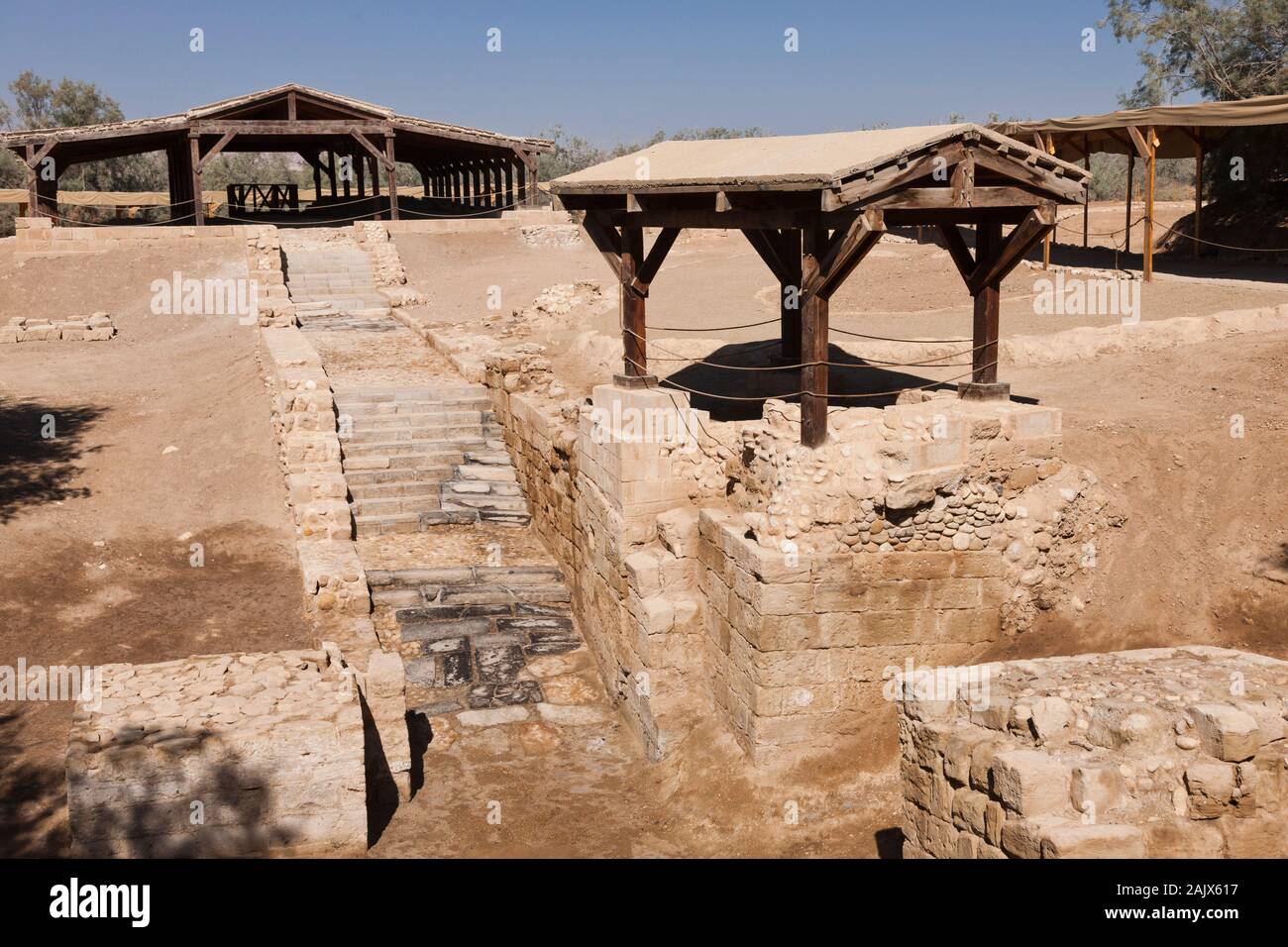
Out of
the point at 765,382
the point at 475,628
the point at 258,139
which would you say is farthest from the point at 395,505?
Answer: the point at 258,139

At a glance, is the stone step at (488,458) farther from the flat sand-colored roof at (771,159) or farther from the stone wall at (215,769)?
the stone wall at (215,769)

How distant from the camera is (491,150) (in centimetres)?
2766

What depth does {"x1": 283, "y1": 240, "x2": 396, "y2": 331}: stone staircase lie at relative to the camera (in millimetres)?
18516

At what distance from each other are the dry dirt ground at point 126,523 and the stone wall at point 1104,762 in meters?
4.88

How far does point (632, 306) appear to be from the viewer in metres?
9.51

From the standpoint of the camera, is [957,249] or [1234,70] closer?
[957,249]

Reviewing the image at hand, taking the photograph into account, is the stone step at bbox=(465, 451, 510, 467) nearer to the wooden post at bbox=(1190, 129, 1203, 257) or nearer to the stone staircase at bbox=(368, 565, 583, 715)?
the stone staircase at bbox=(368, 565, 583, 715)

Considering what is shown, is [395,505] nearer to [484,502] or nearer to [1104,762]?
[484,502]

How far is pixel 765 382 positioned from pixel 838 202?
3.93m

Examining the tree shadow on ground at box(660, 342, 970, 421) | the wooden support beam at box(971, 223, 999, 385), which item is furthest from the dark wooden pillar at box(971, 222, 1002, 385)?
the tree shadow on ground at box(660, 342, 970, 421)

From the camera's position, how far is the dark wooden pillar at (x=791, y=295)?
407 inches

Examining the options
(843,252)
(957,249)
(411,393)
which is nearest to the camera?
(843,252)

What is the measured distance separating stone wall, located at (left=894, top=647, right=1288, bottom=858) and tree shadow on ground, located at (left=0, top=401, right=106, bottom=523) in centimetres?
905
